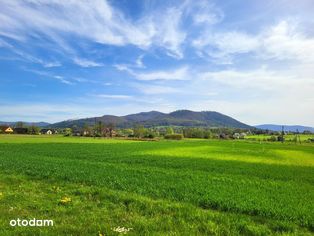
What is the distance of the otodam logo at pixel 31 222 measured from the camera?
9.83 meters

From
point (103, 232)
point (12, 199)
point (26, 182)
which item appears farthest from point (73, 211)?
point (26, 182)

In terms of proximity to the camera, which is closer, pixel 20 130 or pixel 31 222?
pixel 31 222

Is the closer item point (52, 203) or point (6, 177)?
point (52, 203)

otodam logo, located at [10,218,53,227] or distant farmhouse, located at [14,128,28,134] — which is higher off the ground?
distant farmhouse, located at [14,128,28,134]

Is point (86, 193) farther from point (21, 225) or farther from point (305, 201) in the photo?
point (305, 201)

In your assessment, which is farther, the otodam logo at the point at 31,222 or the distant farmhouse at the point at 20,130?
the distant farmhouse at the point at 20,130

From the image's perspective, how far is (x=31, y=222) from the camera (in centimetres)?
1010

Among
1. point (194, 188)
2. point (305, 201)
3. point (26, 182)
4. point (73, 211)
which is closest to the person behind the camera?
point (73, 211)

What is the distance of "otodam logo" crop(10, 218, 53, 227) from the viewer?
9828mm

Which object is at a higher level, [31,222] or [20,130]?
[20,130]

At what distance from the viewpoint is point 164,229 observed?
32.0ft

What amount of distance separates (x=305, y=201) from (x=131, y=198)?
8143mm

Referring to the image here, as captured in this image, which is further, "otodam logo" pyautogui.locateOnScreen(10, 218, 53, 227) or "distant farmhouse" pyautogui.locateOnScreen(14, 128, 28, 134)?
"distant farmhouse" pyautogui.locateOnScreen(14, 128, 28, 134)

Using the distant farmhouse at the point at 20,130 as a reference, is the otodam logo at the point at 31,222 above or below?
below
